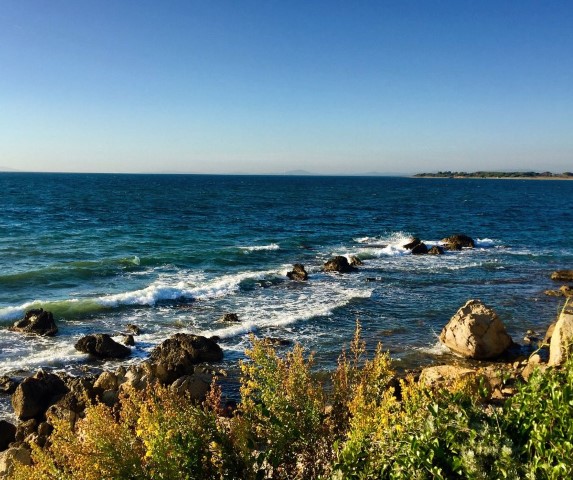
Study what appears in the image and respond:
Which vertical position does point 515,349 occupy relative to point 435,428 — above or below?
→ below

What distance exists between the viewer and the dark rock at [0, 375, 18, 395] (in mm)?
15266

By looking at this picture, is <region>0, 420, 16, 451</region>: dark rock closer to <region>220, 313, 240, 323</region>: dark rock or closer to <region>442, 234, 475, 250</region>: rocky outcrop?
<region>220, 313, 240, 323</region>: dark rock

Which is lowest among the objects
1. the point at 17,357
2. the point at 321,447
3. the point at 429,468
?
the point at 17,357

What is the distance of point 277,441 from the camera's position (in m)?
5.80

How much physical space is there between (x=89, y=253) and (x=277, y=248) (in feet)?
49.7

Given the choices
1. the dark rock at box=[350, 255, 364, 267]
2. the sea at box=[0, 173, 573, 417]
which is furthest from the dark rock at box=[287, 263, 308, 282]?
the dark rock at box=[350, 255, 364, 267]

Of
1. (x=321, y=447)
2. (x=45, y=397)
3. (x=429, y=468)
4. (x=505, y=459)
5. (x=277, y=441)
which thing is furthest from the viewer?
(x=45, y=397)

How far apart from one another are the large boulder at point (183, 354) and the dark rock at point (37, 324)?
5508 mm

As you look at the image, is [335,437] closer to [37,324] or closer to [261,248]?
[37,324]

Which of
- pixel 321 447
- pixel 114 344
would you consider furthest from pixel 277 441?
pixel 114 344

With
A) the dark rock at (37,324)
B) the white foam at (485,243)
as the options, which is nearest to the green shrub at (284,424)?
the dark rock at (37,324)

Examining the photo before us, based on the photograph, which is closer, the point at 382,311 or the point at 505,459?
the point at 505,459

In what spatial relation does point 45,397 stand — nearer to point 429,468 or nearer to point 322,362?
point 322,362

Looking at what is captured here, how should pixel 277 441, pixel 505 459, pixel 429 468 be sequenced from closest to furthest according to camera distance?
pixel 505 459
pixel 429 468
pixel 277 441
